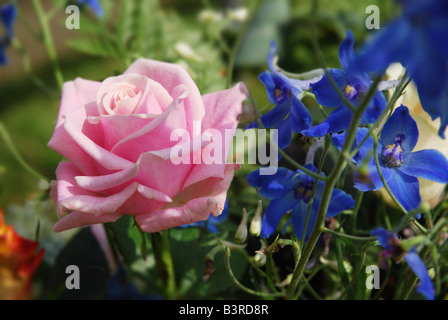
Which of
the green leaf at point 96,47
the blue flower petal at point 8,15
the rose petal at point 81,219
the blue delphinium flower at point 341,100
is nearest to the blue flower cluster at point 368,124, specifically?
the blue delphinium flower at point 341,100

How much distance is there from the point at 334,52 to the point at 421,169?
0.48m

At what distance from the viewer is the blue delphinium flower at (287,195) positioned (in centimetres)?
36

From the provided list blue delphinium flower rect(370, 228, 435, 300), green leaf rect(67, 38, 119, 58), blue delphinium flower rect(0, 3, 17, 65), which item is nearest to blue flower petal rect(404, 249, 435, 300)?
blue delphinium flower rect(370, 228, 435, 300)

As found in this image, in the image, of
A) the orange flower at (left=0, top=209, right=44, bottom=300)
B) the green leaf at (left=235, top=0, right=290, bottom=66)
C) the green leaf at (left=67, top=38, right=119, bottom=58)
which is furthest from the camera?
the green leaf at (left=235, top=0, right=290, bottom=66)

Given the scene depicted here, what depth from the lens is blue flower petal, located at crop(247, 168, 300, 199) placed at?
358 mm

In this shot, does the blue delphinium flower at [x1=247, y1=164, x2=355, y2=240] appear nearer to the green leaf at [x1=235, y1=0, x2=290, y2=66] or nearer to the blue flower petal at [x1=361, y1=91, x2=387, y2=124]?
the blue flower petal at [x1=361, y1=91, x2=387, y2=124]

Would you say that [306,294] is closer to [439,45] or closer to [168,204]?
[168,204]

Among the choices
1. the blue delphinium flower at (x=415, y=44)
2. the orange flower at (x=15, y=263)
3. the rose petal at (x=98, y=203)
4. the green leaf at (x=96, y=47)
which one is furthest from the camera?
the green leaf at (x=96, y=47)

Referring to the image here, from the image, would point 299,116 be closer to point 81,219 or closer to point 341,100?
point 341,100

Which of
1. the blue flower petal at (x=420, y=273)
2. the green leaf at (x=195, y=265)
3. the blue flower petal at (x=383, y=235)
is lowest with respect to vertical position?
the green leaf at (x=195, y=265)

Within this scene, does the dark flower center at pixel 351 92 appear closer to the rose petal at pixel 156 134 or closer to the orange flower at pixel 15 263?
the rose petal at pixel 156 134

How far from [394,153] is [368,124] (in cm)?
3

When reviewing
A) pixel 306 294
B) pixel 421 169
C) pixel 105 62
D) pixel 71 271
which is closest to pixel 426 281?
pixel 421 169

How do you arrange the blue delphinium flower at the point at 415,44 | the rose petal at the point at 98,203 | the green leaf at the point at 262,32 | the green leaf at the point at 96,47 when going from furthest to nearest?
the green leaf at the point at 262,32 → the green leaf at the point at 96,47 → the rose petal at the point at 98,203 → the blue delphinium flower at the point at 415,44
